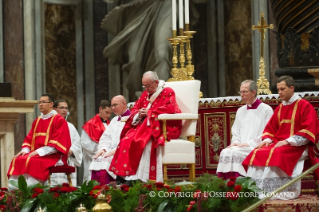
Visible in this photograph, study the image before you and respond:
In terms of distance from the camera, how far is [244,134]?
334 inches

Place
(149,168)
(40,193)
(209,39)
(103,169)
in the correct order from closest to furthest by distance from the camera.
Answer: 1. (40,193)
2. (149,168)
3. (103,169)
4. (209,39)

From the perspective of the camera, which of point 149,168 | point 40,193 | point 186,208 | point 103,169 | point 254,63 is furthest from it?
point 254,63

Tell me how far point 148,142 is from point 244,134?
1.02m

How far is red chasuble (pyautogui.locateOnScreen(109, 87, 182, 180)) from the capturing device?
848cm

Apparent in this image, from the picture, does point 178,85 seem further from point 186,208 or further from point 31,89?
point 31,89

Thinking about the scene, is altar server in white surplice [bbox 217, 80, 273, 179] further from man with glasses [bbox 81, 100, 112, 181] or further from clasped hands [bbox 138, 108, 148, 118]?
man with glasses [bbox 81, 100, 112, 181]

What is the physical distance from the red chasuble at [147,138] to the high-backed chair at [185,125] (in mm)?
92

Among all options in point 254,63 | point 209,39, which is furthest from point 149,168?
point 209,39

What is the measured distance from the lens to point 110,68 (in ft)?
45.0

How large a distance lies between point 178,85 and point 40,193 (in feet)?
8.69

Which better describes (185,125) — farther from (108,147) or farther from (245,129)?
(108,147)

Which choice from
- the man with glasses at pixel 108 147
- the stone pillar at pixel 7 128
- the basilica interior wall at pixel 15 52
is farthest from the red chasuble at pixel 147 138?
the basilica interior wall at pixel 15 52

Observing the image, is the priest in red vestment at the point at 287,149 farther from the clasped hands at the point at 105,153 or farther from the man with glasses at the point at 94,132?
the man with glasses at the point at 94,132

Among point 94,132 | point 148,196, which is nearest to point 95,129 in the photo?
point 94,132
